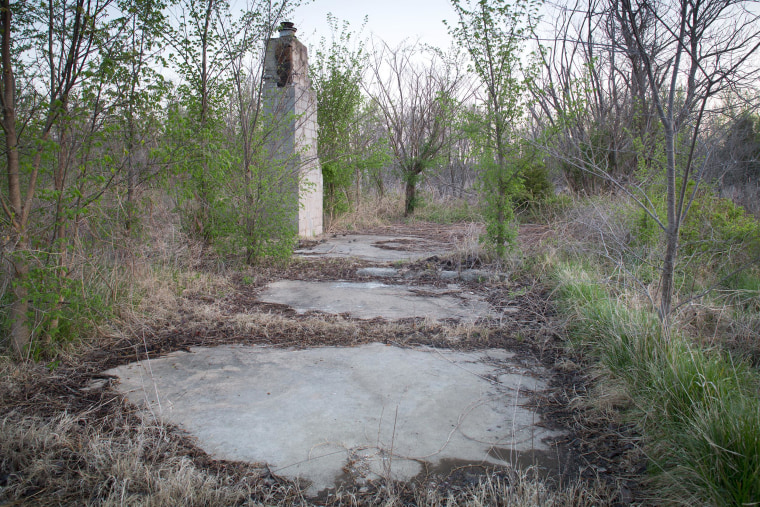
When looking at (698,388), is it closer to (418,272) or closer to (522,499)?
(522,499)

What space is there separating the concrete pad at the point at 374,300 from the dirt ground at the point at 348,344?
0.18 metres

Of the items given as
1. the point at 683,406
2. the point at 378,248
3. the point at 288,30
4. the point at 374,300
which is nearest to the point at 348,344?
the point at 374,300

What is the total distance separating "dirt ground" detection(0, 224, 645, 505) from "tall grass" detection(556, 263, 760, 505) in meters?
0.14

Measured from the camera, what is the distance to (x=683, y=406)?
2.11 meters

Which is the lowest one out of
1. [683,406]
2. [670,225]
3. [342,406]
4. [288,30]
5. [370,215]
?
[342,406]

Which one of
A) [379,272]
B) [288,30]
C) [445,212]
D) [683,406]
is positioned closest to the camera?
[683,406]

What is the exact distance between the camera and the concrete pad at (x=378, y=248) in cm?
724

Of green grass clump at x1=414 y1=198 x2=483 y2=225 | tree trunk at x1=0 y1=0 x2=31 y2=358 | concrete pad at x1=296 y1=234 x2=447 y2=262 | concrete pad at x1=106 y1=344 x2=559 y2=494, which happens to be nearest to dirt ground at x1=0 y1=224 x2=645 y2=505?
concrete pad at x1=106 y1=344 x2=559 y2=494

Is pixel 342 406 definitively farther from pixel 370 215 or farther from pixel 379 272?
pixel 370 215

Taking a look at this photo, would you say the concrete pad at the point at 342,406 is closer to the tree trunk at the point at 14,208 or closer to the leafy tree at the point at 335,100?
the tree trunk at the point at 14,208

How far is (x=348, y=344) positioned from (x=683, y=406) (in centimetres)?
203

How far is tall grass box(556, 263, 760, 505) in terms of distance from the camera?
5.23 ft

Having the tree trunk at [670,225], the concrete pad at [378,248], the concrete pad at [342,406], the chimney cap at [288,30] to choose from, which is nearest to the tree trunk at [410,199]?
the concrete pad at [378,248]

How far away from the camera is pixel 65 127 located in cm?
280
